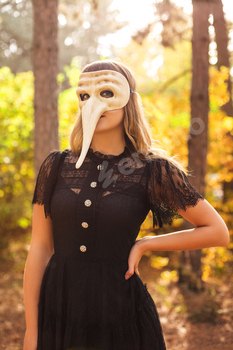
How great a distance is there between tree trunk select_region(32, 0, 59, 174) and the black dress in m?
2.45

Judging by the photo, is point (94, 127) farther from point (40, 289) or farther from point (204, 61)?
point (204, 61)

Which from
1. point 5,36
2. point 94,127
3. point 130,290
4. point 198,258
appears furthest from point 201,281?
point 5,36

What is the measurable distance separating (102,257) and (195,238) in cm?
49

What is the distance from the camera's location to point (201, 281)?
16.6ft

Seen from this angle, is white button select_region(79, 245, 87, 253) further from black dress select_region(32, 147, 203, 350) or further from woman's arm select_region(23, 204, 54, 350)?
woman's arm select_region(23, 204, 54, 350)

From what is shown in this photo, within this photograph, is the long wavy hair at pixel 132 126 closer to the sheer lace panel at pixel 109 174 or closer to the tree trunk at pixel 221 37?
the sheer lace panel at pixel 109 174

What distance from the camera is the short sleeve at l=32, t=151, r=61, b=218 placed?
69.8 inches

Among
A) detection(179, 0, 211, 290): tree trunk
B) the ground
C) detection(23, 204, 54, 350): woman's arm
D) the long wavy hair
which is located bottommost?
the ground

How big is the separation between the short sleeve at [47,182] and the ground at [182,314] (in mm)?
2939

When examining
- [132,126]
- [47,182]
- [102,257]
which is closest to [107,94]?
[132,126]

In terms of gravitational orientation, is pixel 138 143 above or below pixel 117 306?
above

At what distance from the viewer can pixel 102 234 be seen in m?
1.64

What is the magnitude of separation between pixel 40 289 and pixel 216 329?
3405 millimetres

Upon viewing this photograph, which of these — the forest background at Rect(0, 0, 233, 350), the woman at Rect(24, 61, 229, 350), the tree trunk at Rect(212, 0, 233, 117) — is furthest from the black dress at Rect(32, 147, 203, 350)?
the tree trunk at Rect(212, 0, 233, 117)
